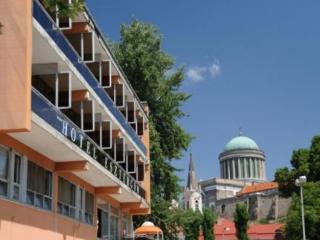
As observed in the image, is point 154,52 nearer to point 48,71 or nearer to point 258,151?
point 48,71

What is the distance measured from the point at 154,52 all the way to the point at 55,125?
92.4 ft

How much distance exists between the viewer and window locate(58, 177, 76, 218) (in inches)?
990

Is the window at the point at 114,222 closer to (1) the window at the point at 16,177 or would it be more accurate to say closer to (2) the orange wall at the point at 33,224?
(2) the orange wall at the point at 33,224

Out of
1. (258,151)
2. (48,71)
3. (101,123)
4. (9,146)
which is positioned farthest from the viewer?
(258,151)

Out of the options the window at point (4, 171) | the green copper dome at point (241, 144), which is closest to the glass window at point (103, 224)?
the window at point (4, 171)

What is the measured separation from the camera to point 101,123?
30031 millimetres

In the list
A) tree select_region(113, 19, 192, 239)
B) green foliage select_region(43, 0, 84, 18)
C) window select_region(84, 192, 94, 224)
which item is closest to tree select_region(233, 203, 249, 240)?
tree select_region(113, 19, 192, 239)

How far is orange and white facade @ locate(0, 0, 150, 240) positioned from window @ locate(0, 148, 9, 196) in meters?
0.03

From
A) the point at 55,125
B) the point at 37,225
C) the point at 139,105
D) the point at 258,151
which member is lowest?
the point at 37,225

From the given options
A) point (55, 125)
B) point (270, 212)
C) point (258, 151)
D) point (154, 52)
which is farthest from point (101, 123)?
point (258, 151)

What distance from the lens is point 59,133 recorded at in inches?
850

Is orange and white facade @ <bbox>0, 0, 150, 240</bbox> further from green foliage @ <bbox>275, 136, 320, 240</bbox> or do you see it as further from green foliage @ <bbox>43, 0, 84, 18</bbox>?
green foliage @ <bbox>275, 136, 320, 240</bbox>

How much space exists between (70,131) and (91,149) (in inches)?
121

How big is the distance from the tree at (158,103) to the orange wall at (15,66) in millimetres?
28316
